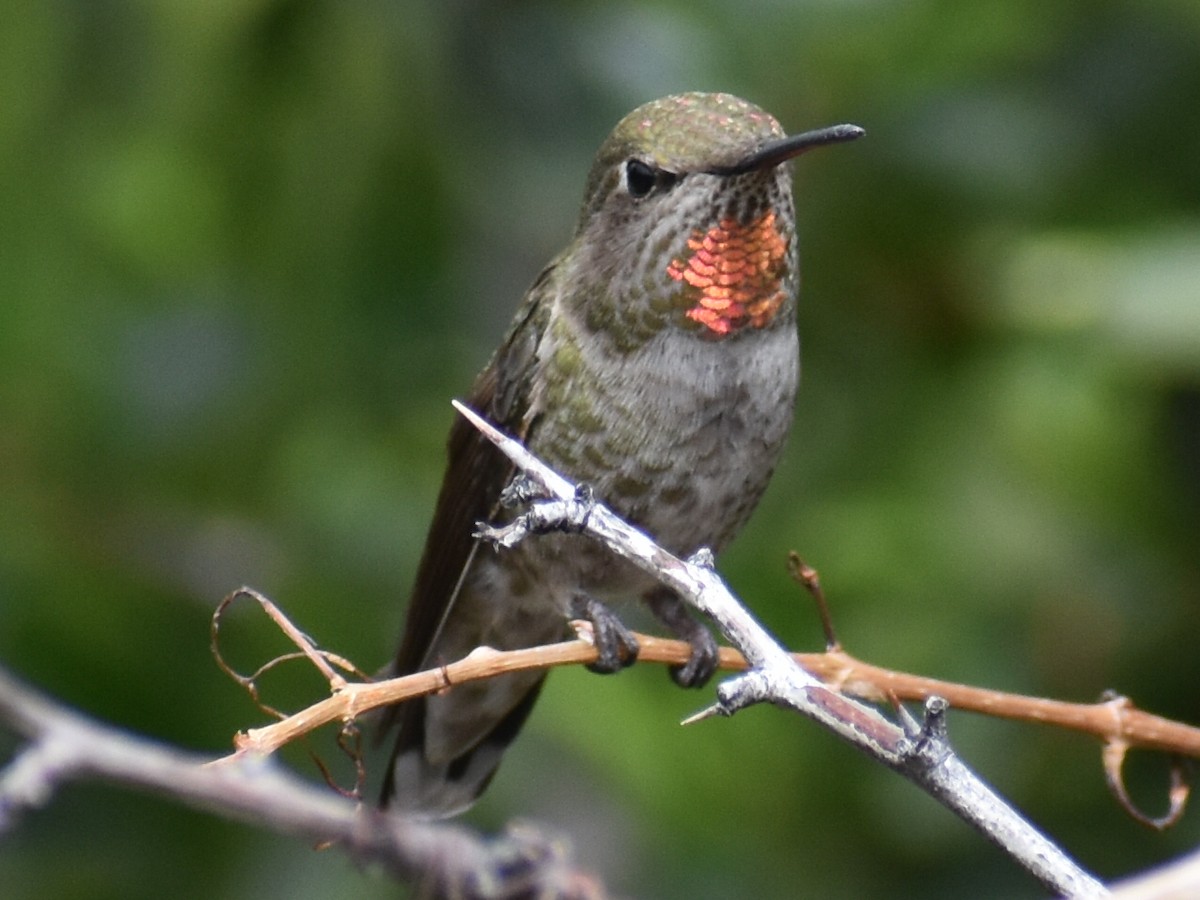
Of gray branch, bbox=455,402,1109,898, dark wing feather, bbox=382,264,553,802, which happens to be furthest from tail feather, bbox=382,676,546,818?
gray branch, bbox=455,402,1109,898

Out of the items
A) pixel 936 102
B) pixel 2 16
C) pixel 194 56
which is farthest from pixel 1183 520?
pixel 2 16

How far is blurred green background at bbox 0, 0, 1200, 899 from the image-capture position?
11.6ft

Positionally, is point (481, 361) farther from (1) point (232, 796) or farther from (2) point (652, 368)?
(1) point (232, 796)

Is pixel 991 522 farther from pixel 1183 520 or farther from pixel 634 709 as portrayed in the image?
pixel 634 709

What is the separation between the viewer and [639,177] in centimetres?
308

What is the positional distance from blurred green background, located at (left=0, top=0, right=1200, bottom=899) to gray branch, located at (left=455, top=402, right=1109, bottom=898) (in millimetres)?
1643

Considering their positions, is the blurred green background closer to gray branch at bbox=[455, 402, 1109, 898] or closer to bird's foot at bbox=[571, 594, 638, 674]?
bird's foot at bbox=[571, 594, 638, 674]

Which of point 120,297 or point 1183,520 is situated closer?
point 1183,520

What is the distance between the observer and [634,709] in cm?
348

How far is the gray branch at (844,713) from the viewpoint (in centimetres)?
140

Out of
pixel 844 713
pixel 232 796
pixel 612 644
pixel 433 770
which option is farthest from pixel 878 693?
pixel 433 770

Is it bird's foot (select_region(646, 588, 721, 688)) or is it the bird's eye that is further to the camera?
bird's foot (select_region(646, 588, 721, 688))

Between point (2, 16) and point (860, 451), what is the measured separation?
6.54 ft

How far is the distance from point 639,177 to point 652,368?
0.35 m
